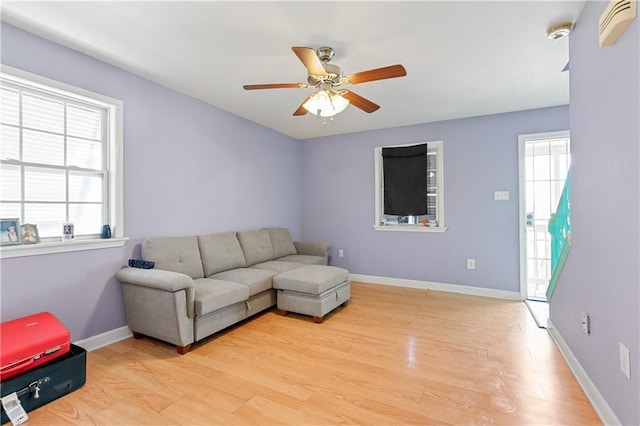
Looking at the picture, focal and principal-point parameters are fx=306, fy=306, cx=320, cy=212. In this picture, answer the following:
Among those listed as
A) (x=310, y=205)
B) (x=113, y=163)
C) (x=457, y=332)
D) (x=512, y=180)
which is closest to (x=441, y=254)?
(x=512, y=180)

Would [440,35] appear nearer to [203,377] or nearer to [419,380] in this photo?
[419,380]

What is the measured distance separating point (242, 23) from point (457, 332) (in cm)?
313

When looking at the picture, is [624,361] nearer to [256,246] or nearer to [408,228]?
[408,228]

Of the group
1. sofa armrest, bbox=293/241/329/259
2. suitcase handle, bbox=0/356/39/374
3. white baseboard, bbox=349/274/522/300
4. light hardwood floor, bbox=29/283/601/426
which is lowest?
light hardwood floor, bbox=29/283/601/426

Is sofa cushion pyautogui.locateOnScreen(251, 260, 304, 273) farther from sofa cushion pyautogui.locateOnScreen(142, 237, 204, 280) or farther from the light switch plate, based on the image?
the light switch plate

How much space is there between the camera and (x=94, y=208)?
2.67 m

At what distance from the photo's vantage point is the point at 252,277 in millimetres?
3230

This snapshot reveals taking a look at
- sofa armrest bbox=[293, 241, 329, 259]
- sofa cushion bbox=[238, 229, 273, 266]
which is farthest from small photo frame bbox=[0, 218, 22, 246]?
sofa armrest bbox=[293, 241, 329, 259]

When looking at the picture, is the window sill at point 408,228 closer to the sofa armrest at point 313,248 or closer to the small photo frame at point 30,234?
the sofa armrest at point 313,248

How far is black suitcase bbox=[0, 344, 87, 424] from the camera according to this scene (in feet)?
5.62

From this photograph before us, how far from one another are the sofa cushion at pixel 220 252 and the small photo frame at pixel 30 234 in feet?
4.42

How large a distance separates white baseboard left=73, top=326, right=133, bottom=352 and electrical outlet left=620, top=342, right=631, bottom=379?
347 centimetres

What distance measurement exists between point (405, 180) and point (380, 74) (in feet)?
8.78

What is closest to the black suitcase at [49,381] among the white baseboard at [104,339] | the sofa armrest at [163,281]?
the white baseboard at [104,339]
